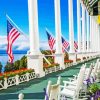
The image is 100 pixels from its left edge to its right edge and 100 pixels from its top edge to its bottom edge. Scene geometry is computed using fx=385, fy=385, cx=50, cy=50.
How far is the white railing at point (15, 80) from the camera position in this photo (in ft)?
47.0

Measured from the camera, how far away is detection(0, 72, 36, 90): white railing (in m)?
14.3

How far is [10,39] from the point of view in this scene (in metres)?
17.1

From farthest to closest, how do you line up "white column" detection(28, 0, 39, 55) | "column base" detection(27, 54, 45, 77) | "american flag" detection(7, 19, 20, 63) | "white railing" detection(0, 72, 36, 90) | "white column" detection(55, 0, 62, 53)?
"white column" detection(55, 0, 62, 53), "white column" detection(28, 0, 39, 55), "column base" detection(27, 54, 45, 77), "american flag" detection(7, 19, 20, 63), "white railing" detection(0, 72, 36, 90)

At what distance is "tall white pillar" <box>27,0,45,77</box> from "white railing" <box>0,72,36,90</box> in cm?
52

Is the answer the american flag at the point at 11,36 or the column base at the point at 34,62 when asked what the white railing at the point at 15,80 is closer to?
the column base at the point at 34,62

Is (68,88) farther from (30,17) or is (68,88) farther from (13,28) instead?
(30,17)

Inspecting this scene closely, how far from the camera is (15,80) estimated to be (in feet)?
51.6

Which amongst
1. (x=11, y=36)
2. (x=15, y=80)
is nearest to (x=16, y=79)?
(x=15, y=80)

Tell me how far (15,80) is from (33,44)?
3.64m

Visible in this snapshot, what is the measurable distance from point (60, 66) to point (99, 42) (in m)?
46.0

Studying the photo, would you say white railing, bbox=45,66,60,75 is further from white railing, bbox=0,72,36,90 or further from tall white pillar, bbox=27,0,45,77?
white railing, bbox=0,72,36,90

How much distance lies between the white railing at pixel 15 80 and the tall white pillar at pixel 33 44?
0.52 meters

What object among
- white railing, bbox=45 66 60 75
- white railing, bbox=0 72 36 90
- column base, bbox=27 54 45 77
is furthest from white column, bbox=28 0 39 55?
white railing, bbox=45 66 60 75

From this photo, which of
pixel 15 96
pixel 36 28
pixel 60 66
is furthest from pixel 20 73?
pixel 60 66
